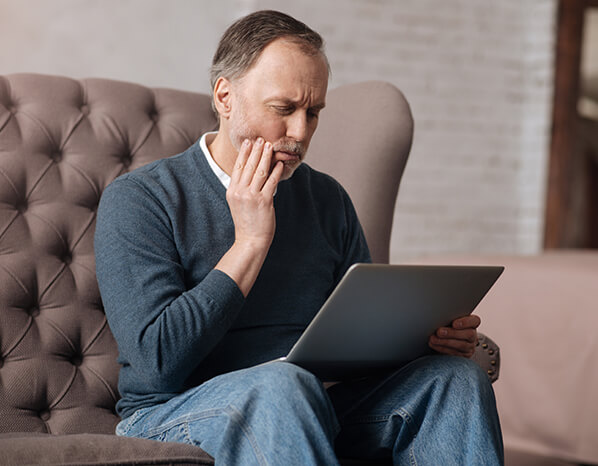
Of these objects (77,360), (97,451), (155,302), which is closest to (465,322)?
(155,302)

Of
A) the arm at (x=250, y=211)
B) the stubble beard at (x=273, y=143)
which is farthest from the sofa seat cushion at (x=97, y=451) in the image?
A: the stubble beard at (x=273, y=143)

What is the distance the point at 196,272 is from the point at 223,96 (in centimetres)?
32

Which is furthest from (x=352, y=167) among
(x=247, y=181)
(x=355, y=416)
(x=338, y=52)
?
(x=338, y=52)

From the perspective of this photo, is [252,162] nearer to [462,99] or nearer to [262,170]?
[262,170]

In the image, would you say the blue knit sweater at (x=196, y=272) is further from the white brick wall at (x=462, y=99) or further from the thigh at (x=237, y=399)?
the white brick wall at (x=462, y=99)

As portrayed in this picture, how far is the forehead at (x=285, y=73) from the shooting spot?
1.28 meters

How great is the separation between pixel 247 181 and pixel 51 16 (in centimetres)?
220

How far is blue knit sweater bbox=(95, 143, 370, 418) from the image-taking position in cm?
113

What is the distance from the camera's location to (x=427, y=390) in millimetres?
1164

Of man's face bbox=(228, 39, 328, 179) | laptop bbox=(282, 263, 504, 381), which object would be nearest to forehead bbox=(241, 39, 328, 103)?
man's face bbox=(228, 39, 328, 179)

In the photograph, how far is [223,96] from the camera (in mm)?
1364

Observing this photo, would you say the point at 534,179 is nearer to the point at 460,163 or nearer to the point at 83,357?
the point at 460,163

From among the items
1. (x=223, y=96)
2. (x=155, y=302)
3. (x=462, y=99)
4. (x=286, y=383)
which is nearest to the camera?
(x=286, y=383)

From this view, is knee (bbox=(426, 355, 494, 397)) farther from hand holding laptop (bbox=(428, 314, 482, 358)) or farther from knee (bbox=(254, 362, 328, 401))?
knee (bbox=(254, 362, 328, 401))
